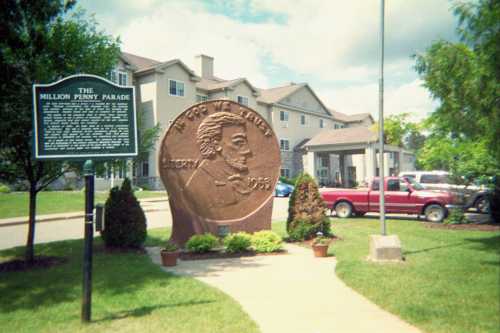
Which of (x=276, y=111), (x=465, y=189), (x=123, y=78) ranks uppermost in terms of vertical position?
(x=123, y=78)

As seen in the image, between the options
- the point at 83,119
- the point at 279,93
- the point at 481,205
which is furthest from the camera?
the point at 279,93

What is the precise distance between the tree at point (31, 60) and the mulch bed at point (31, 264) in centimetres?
24

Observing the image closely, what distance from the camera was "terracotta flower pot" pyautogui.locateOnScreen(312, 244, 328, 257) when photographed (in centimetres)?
934

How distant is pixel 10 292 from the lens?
696 cm

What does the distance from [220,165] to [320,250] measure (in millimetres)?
3737

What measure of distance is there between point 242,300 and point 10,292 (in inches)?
160

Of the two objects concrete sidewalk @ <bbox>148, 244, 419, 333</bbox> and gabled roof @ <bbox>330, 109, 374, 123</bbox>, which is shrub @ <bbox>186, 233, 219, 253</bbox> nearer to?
concrete sidewalk @ <bbox>148, 244, 419, 333</bbox>

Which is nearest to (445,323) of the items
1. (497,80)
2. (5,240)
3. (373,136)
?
(497,80)

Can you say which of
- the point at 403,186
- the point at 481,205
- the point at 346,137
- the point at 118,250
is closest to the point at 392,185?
the point at 403,186

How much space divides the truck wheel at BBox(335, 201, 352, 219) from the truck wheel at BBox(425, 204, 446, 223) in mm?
3161

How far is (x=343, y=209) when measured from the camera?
1808cm

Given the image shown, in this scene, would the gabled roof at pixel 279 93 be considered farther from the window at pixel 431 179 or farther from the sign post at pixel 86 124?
the sign post at pixel 86 124

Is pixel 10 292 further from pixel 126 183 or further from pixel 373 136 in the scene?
pixel 373 136

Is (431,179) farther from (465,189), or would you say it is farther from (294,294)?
(294,294)
